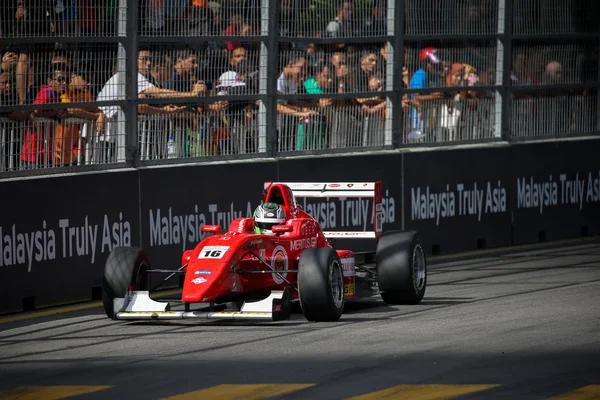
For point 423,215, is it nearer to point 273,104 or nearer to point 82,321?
point 273,104

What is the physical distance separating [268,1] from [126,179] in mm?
3208

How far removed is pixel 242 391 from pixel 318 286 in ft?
9.49

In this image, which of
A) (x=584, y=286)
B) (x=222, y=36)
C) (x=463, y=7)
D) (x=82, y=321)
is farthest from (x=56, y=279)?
(x=463, y=7)

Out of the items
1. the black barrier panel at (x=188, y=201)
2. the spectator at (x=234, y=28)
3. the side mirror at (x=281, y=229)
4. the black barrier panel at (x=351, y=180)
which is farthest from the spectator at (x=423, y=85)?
the side mirror at (x=281, y=229)

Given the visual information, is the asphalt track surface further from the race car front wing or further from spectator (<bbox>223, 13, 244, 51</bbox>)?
spectator (<bbox>223, 13, 244, 51</bbox>)

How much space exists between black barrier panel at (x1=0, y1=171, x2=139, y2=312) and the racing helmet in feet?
6.48

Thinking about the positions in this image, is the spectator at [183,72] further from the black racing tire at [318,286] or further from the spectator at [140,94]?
the black racing tire at [318,286]

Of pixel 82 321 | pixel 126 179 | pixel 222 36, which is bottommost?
pixel 82 321

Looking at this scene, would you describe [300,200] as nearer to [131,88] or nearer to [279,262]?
[131,88]

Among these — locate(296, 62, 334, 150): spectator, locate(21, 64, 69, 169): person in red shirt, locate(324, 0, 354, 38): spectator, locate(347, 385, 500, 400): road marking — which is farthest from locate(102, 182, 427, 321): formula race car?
locate(324, 0, 354, 38): spectator

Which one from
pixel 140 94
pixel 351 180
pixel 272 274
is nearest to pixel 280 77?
pixel 351 180

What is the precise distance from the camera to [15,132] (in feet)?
42.5

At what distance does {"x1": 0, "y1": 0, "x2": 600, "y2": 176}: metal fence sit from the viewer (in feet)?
43.8

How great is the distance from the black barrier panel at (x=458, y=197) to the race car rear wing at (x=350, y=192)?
395 cm
